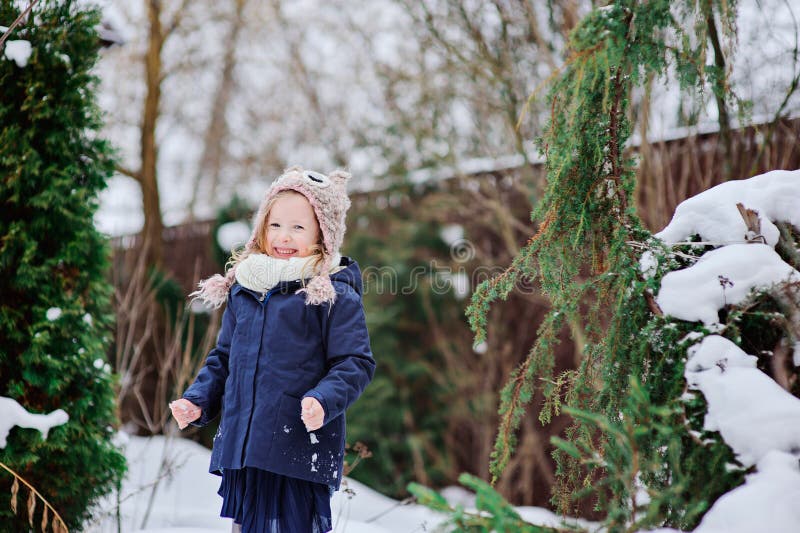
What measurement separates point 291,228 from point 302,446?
0.77 metres

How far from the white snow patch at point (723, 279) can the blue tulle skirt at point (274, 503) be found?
4.40 feet

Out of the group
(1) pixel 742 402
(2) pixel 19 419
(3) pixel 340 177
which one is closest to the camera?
(1) pixel 742 402

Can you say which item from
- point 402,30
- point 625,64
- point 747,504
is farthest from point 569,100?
point 402,30

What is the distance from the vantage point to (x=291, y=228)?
234 centimetres

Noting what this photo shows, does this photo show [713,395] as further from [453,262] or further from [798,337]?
[453,262]

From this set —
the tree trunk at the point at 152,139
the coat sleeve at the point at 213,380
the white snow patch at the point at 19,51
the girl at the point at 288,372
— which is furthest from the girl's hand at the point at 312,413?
the tree trunk at the point at 152,139

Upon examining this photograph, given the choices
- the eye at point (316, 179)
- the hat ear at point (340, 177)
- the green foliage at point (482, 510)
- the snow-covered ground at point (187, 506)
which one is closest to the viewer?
the green foliage at point (482, 510)

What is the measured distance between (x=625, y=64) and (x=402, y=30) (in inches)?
250

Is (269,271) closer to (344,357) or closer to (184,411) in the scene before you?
(344,357)

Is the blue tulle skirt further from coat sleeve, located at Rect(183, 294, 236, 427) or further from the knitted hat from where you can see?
the knitted hat

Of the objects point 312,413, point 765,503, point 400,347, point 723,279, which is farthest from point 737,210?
point 400,347

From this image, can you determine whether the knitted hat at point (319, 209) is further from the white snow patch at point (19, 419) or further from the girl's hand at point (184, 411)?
the white snow patch at point (19, 419)

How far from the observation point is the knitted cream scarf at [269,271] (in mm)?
2266

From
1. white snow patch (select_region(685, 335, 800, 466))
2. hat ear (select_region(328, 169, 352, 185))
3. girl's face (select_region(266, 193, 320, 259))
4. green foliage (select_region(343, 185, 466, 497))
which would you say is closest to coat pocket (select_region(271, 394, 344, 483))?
girl's face (select_region(266, 193, 320, 259))
